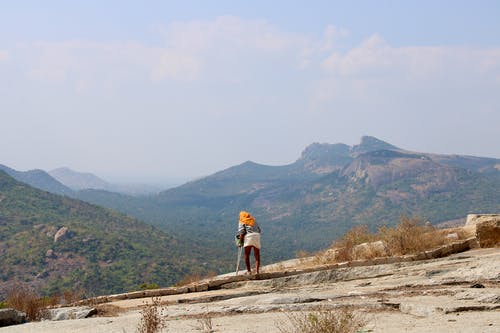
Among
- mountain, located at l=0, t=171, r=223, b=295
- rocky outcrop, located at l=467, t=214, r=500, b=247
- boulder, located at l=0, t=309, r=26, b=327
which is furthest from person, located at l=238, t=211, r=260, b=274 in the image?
mountain, located at l=0, t=171, r=223, b=295

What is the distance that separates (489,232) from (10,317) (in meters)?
14.1

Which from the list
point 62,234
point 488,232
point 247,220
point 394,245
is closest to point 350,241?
point 394,245

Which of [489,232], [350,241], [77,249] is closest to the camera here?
[489,232]

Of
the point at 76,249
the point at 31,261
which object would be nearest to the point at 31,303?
the point at 31,261

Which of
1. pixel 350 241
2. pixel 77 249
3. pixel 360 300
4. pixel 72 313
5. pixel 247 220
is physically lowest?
pixel 77 249

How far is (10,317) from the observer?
10.6 metres

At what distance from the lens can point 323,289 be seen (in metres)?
12.5

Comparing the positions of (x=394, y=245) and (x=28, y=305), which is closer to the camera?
(x=28, y=305)

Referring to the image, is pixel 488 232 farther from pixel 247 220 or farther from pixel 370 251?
pixel 247 220

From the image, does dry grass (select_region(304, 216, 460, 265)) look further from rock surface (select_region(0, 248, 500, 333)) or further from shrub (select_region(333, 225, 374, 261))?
rock surface (select_region(0, 248, 500, 333))

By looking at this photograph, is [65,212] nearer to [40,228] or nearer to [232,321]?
[40,228]

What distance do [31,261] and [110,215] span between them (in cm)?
4770

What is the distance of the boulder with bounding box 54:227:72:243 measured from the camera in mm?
85750

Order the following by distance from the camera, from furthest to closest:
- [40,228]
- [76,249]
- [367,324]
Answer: [40,228] → [76,249] → [367,324]
